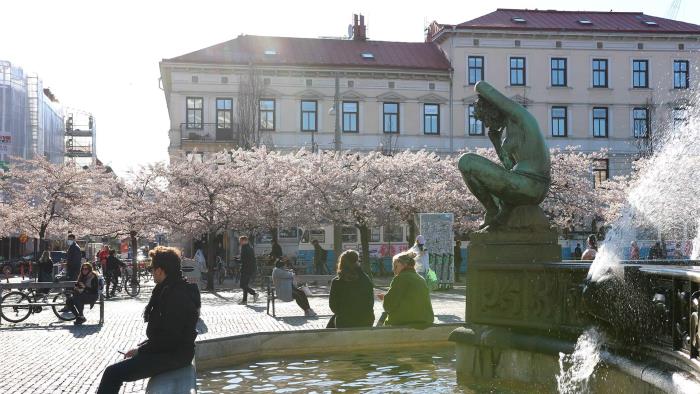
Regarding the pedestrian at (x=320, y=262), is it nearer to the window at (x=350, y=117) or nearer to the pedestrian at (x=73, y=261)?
the window at (x=350, y=117)

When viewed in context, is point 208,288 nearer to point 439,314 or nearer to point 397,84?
point 439,314

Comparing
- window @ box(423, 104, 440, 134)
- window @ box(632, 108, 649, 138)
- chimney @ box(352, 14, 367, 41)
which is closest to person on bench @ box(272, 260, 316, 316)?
window @ box(423, 104, 440, 134)

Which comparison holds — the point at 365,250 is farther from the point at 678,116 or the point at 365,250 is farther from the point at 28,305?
the point at 678,116

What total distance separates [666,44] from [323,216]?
28014mm

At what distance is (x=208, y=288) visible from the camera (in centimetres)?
3066

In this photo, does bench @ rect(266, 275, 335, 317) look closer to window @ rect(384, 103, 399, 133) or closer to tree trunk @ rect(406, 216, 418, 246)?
tree trunk @ rect(406, 216, 418, 246)

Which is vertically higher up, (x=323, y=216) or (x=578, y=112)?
(x=578, y=112)

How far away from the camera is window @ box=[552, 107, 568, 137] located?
5644 centimetres

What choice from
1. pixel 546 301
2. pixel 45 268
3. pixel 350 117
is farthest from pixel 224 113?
pixel 546 301

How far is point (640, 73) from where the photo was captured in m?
56.5

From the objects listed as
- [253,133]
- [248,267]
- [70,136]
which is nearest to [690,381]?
[248,267]

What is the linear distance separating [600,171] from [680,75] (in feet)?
25.9

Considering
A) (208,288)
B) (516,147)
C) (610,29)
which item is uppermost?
(610,29)

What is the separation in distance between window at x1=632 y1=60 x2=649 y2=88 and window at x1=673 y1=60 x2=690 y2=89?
1.66 m
